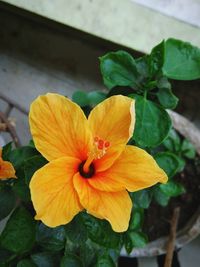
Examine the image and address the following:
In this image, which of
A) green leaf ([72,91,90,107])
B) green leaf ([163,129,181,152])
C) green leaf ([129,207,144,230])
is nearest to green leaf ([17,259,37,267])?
green leaf ([129,207,144,230])

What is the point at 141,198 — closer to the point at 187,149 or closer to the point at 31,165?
the point at 31,165

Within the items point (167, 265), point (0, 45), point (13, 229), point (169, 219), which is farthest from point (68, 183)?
point (0, 45)

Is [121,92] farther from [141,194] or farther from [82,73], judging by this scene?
[82,73]

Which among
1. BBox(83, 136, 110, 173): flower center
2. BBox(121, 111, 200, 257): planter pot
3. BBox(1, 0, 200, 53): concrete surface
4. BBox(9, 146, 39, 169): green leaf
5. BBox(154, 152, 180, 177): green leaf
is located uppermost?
BBox(83, 136, 110, 173): flower center

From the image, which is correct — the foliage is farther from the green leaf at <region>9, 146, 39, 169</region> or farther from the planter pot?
the planter pot

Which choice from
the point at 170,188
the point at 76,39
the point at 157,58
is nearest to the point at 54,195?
the point at 157,58

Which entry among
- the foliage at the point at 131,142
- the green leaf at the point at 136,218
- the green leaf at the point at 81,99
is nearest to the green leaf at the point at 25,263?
the foliage at the point at 131,142

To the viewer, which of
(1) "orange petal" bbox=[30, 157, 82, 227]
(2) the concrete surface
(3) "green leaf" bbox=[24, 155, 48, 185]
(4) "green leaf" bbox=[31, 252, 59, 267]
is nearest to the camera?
(1) "orange petal" bbox=[30, 157, 82, 227]

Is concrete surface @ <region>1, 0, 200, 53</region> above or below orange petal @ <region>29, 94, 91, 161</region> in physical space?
below

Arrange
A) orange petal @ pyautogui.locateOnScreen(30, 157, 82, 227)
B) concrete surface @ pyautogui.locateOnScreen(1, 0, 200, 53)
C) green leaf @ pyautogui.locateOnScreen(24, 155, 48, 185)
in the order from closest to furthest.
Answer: orange petal @ pyautogui.locateOnScreen(30, 157, 82, 227)
green leaf @ pyautogui.locateOnScreen(24, 155, 48, 185)
concrete surface @ pyautogui.locateOnScreen(1, 0, 200, 53)

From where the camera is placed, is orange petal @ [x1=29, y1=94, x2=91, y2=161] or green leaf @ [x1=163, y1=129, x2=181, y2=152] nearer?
orange petal @ [x1=29, y1=94, x2=91, y2=161]
